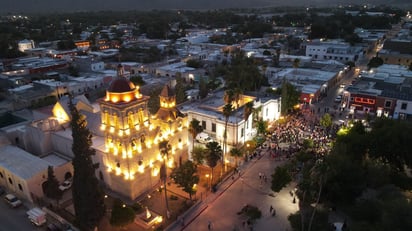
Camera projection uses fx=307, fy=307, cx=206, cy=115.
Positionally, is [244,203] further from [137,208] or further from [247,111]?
[247,111]

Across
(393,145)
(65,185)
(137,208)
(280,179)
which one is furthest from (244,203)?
(65,185)

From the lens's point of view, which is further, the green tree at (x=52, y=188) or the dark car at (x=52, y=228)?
the green tree at (x=52, y=188)

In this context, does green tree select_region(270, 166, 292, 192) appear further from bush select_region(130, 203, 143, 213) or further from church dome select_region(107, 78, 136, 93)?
church dome select_region(107, 78, 136, 93)

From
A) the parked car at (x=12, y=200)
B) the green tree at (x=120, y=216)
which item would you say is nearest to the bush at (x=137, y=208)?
the green tree at (x=120, y=216)

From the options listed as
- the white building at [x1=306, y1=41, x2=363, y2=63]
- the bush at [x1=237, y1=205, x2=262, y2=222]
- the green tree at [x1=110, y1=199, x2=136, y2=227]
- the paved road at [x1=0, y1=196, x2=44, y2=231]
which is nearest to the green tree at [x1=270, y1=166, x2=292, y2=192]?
the bush at [x1=237, y1=205, x2=262, y2=222]

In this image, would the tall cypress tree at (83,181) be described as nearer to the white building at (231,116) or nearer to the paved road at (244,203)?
the paved road at (244,203)

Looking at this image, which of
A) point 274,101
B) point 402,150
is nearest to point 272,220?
point 402,150

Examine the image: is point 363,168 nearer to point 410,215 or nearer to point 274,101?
point 410,215
